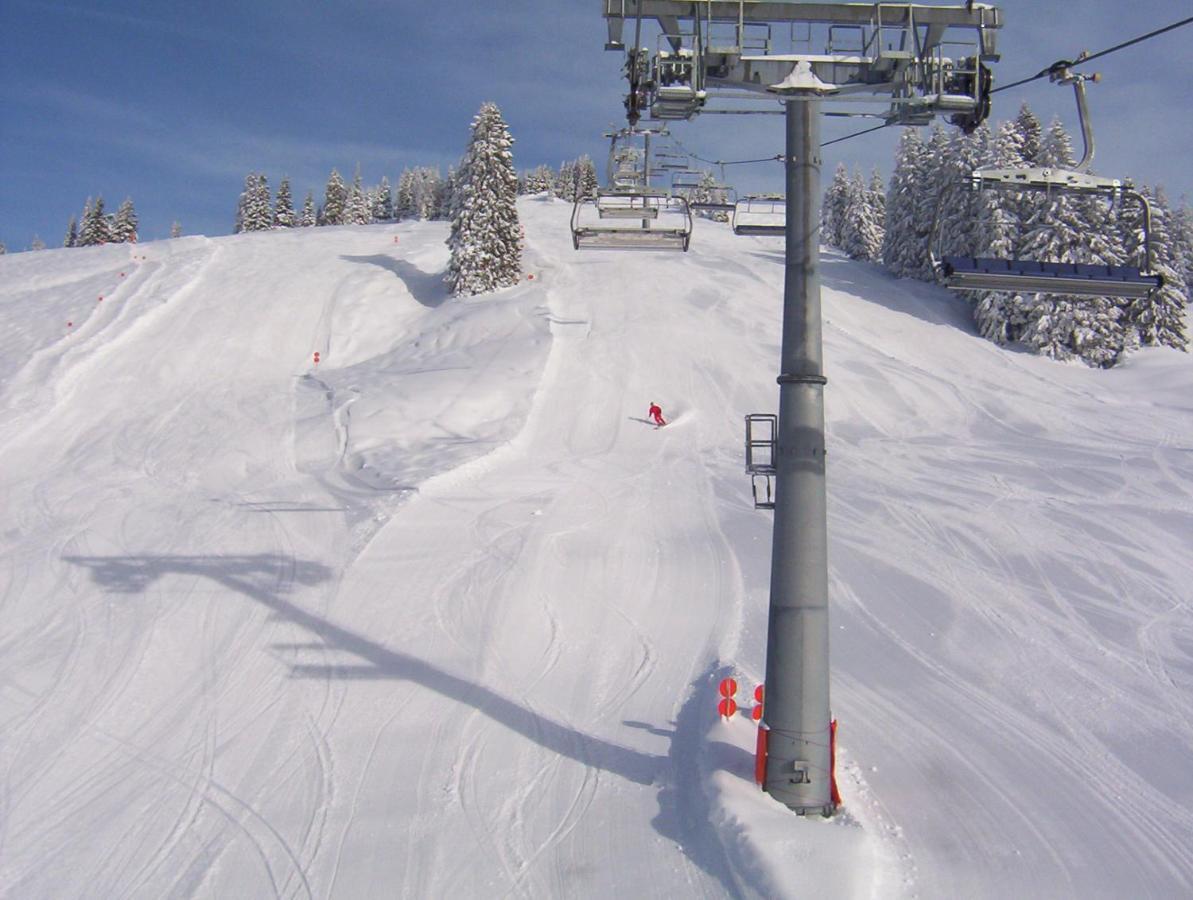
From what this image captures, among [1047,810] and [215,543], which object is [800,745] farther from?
[215,543]

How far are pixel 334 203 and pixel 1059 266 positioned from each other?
95785 mm

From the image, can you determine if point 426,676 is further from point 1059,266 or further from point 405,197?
point 405,197

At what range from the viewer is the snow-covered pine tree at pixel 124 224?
83938 mm

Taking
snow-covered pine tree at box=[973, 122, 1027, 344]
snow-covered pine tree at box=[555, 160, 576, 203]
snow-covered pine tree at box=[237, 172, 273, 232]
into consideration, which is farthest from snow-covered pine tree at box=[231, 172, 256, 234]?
snow-covered pine tree at box=[973, 122, 1027, 344]

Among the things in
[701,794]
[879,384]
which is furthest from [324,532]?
[879,384]

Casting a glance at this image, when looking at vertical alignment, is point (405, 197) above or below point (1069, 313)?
above

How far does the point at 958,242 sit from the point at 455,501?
36750mm

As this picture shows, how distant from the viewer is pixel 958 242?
148ft

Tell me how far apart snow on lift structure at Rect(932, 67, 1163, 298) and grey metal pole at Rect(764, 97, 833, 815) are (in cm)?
104

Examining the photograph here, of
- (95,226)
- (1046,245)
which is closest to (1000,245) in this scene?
(1046,245)

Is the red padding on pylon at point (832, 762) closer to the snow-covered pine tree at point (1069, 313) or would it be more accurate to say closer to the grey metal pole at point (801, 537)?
the grey metal pole at point (801, 537)

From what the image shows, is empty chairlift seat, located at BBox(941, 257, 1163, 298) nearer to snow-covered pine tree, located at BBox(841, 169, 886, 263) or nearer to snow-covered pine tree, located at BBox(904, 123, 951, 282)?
snow-covered pine tree, located at BBox(904, 123, 951, 282)

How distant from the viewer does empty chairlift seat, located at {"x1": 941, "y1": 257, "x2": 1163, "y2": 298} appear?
638 centimetres

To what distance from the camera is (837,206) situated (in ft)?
252
